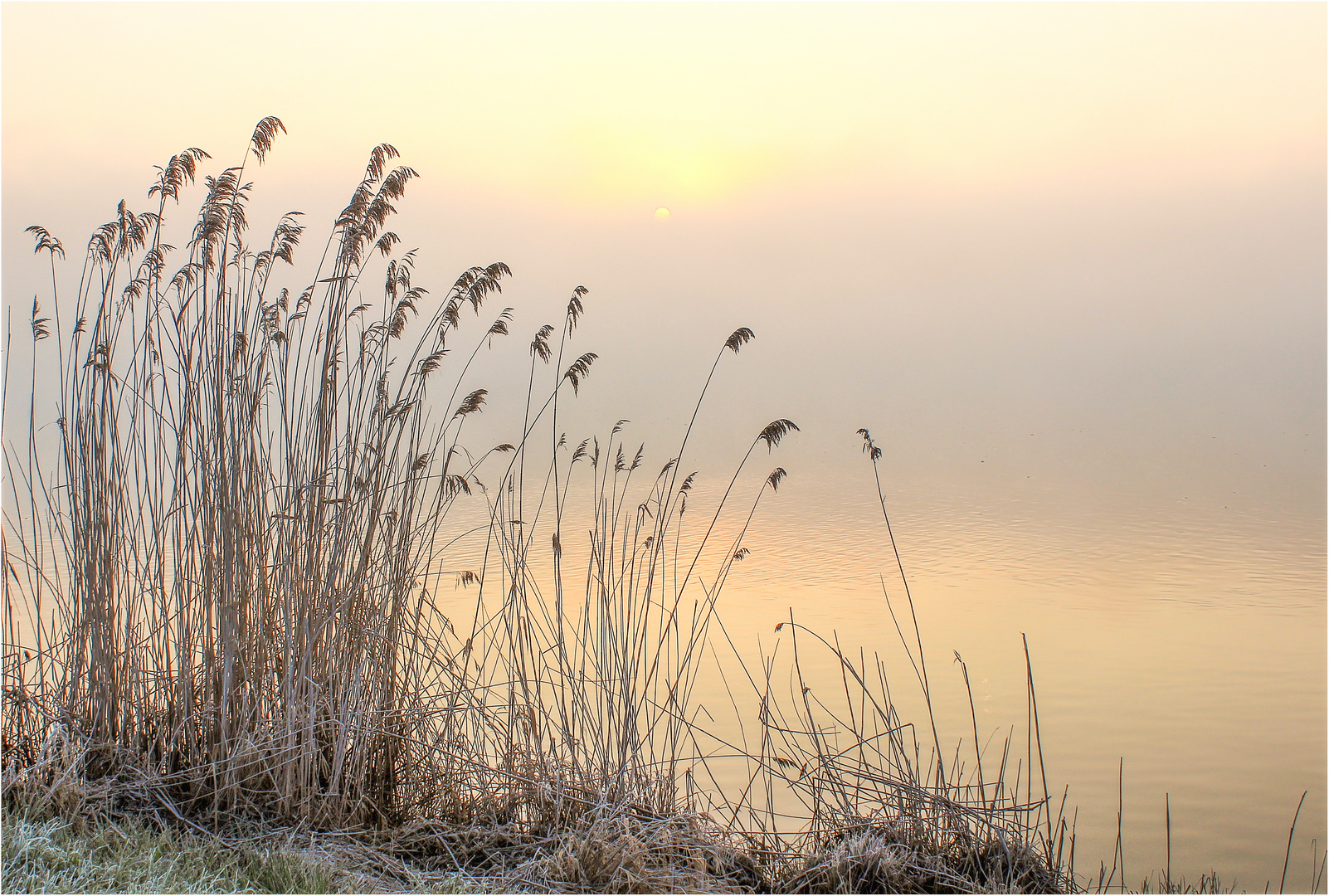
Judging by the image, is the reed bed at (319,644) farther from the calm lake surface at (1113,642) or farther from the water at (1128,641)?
the calm lake surface at (1113,642)

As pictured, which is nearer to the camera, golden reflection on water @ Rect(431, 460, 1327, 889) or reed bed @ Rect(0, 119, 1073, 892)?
reed bed @ Rect(0, 119, 1073, 892)

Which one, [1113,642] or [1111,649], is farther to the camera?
[1113,642]

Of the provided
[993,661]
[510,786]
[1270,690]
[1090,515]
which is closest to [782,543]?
[993,661]

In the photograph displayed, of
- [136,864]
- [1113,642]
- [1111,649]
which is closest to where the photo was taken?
[136,864]

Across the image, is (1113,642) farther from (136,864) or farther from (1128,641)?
(136,864)

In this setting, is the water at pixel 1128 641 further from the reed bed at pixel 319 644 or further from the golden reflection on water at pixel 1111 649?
the reed bed at pixel 319 644

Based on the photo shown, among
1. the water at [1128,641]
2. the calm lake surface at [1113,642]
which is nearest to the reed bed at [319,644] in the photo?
the water at [1128,641]

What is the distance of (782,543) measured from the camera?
6859 mm

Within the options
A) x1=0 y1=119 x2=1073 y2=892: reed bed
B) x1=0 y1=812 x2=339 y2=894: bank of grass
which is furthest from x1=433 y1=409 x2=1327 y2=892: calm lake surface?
x1=0 y1=812 x2=339 y2=894: bank of grass

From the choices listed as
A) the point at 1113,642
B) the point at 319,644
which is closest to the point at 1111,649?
the point at 1113,642

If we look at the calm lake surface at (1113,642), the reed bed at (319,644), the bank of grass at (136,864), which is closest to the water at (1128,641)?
the calm lake surface at (1113,642)

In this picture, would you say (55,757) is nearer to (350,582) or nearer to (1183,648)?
(350,582)

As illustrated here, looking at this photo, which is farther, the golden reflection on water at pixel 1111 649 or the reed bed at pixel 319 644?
the golden reflection on water at pixel 1111 649

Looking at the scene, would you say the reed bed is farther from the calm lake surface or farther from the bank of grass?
the calm lake surface
